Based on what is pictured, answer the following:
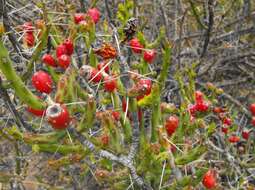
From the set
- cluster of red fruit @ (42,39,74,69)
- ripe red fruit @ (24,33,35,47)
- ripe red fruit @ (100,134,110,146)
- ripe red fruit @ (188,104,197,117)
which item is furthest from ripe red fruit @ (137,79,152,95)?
ripe red fruit @ (24,33,35,47)

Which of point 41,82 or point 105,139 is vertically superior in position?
point 41,82

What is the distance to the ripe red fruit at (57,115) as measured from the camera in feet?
5.39

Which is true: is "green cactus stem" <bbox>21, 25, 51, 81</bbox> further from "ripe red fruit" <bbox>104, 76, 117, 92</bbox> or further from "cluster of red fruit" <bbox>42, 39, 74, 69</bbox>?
"ripe red fruit" <bbox>104, 76, 117, 92</bbox>

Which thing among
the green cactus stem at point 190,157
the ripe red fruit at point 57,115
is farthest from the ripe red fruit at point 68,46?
the green cactus stem at point 190,157

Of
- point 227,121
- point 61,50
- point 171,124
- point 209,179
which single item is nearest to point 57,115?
point 61,50

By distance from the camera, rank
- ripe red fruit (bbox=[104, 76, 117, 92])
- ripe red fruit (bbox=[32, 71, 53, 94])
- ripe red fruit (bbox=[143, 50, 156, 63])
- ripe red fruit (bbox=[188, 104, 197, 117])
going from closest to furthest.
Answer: ripe red fruit (bbox=[32, 71, 53, 94]) < ripe red fruit (bbox=[104, 76, 117, 92]) < ripe red fruit (bbox=[143, 50, 156, 63]) < ripe red fruit (bbox=[188, 104, 197, 117])

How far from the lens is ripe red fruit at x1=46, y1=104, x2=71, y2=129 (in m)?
1.64

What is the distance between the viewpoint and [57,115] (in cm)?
164

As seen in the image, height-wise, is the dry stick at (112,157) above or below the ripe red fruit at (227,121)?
above

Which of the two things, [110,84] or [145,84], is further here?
[110,84]

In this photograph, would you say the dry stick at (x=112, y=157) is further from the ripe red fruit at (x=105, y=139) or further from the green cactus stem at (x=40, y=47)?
the green cactus stem at (x=40, y=47)

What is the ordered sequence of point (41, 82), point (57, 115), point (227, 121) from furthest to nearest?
point (227, 121)
point (41, 82)
point (57, 115)

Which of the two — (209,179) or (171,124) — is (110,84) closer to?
(171,124)

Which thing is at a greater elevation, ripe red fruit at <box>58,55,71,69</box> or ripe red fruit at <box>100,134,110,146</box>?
ripe red fruit at <box>58,55,71,69</box>
